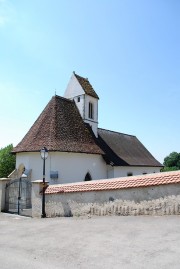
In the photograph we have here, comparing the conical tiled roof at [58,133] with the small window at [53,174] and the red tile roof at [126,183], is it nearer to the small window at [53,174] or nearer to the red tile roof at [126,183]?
the small window at [53,174]

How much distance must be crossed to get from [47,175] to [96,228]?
1253 centimetres

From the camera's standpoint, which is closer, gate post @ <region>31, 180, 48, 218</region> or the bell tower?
gate post @ <region>31, 180, 48, 218</region>

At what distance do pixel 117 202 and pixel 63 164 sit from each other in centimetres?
1074

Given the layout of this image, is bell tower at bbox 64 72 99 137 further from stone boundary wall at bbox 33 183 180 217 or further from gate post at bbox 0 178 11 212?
stone boundary wall at bbox 33 183 180 217

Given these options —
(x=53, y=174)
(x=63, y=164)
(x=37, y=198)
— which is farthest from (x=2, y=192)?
(x=63, y=164)

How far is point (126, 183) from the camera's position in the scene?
11281 millimetres

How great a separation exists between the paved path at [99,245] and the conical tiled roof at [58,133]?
1185cm

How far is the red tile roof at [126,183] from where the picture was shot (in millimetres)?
10187

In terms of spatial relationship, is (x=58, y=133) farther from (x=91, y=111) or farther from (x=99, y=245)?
(x=99, y=245)

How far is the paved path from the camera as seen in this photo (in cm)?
574

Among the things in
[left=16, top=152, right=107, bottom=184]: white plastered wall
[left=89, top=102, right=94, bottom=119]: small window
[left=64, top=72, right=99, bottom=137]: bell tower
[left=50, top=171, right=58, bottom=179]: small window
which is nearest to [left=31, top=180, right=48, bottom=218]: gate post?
[left=50, top=171, right=58, bottom=179]: small window

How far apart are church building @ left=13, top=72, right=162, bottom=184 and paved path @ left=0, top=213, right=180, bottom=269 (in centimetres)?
1127

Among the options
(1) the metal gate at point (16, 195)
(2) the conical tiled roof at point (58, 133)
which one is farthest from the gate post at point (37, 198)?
(2) the conical tiled roof at point (58, 133)

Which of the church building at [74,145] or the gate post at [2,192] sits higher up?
the church building at [74,145]
